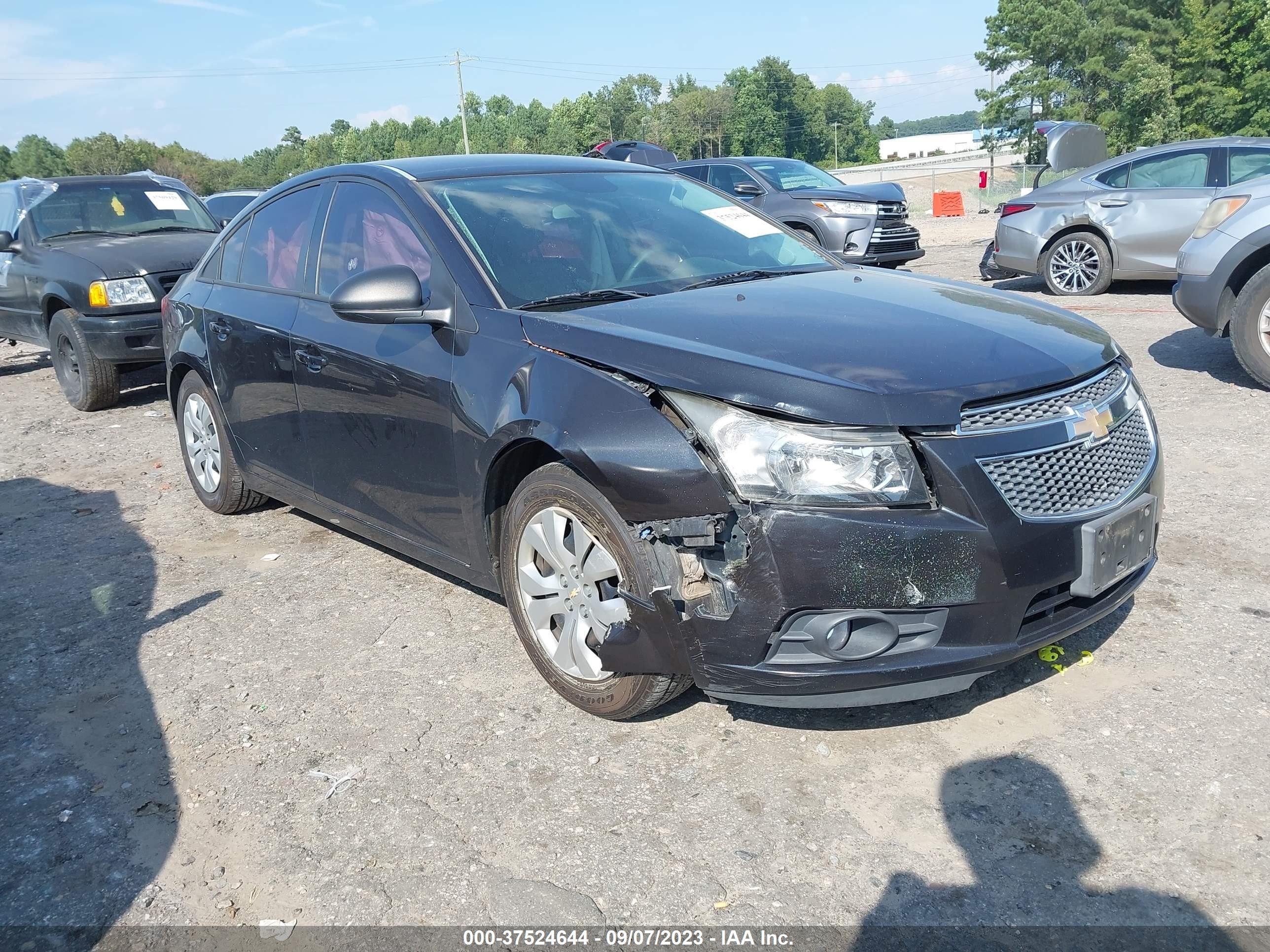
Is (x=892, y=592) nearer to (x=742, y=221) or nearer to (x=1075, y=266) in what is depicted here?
(x=742, y=221)

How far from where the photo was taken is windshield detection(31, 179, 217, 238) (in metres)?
9.90

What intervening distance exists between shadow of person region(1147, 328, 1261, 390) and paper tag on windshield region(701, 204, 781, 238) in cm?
411

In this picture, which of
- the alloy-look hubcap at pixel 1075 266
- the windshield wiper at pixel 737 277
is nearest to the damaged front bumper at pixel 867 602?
the windshield wiper at pixel 737 277

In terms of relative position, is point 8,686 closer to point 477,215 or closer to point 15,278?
point 477,215

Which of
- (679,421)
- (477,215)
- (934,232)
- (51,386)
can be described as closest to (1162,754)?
(679,421)

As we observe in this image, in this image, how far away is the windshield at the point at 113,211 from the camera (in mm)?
9898

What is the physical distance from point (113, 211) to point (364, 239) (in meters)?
7.10

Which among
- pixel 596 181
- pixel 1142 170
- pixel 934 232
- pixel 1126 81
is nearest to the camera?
pixel 596 181

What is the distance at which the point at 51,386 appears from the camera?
11.0 metres

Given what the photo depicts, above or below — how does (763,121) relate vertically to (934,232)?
above

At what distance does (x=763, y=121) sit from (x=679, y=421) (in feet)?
432

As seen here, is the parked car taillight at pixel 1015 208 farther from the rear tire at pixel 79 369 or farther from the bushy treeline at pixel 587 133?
the bushy treeline at pixel 587 133

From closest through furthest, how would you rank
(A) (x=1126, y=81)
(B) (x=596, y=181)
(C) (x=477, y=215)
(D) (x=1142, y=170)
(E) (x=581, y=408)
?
(E) (x=581, y=408) < (C) (x=477, y=215) < (B) (x=596, y=181) < (D) (x=1142, y=170) < (A) (x=1126, y=81)

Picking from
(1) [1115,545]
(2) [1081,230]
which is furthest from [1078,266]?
(1) [1115,545]
